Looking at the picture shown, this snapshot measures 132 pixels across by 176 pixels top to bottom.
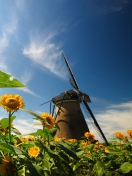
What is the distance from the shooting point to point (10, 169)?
3.61 ft

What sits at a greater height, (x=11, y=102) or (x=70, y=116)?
(x=70, y=116)

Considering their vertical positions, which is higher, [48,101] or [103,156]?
[48,101]

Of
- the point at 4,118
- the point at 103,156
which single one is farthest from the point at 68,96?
the point at 4,118

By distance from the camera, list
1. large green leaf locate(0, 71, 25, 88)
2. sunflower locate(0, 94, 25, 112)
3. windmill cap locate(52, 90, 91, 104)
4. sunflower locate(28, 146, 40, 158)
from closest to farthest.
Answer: large green leaf locate(0, 71, 25, 88) < sunflower locate(0, 94, 25, 112) < sunflower locate(28, 146, 40, 158) < windmill cap locate(52, 90, 91, 104)

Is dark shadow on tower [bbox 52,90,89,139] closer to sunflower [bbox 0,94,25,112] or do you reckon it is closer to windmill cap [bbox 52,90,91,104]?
windmill cap [bbox 52,90,91,104]

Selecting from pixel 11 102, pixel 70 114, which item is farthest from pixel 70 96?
pixel 11 102

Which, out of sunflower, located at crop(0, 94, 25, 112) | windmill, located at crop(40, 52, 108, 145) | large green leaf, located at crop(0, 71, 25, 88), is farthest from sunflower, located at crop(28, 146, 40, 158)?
windmill, located at crop(40, 52, 108, 145)

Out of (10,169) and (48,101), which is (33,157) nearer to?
(10,169)

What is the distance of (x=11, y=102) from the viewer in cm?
155

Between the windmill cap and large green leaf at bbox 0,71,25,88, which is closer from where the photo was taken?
large green leaf at bbox 0,71,25,88

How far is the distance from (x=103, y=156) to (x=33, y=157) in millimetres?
1436

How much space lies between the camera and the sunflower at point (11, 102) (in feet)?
5.03

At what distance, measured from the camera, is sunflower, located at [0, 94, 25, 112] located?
1.53 metres

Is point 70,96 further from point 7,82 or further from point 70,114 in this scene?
point 7,82
